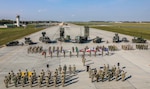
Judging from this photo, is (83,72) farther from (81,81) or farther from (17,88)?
(17,88)

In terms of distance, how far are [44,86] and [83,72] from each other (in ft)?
24.7

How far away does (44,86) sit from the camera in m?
22.9

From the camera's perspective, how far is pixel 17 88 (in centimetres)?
2238

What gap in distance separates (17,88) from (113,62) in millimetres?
18607

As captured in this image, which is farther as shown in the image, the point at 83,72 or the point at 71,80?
the point at 83,72

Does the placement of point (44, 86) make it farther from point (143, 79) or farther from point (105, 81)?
point (143, 79)

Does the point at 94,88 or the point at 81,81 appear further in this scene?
the point at 81,81

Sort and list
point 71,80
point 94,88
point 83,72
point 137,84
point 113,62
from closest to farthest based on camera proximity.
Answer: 1. point 94,88
2. point 137,84
3. point 71,80
4. point 83,72
5. point 113,62

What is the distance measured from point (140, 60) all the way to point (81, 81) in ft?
56.2

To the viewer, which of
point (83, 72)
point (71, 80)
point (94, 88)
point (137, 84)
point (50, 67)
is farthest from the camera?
point (50, 67)

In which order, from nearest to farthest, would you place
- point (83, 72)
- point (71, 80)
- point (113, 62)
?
point (71, 80) < point (83, 72) < point (113, 62)

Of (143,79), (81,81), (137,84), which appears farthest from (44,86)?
(143,79)

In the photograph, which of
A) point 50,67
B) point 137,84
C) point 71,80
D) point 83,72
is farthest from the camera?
point 50,67

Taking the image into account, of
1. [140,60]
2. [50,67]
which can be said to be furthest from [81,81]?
[140,60]
